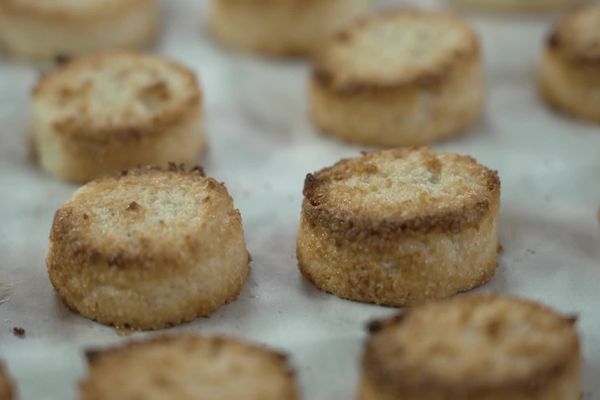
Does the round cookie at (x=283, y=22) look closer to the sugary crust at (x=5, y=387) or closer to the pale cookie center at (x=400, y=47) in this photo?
the pale cookie center at (x=400, y=47)

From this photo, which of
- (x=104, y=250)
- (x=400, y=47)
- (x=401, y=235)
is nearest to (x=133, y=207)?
(x=104, y=250)

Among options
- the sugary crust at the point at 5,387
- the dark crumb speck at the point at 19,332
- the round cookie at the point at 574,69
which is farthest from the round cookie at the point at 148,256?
the round cookie at the point at 574,69

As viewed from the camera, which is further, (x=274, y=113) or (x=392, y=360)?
(x=274, y=113)

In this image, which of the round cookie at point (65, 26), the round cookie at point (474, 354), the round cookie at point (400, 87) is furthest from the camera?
the round cookie at point (65, 26)

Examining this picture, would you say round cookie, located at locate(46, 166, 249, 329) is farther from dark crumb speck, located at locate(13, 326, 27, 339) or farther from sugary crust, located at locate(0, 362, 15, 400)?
sugary crust, located at locate(0, 362, 15, 400)

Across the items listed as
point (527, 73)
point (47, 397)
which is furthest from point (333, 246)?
point (527, 73)

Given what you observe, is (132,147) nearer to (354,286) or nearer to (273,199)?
(273,199)

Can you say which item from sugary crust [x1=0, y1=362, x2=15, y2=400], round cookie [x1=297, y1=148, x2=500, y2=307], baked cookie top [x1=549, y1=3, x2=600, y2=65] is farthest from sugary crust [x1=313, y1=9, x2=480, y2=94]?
sugary crust [x1=0, y1=362, x2=15, y2=400]
